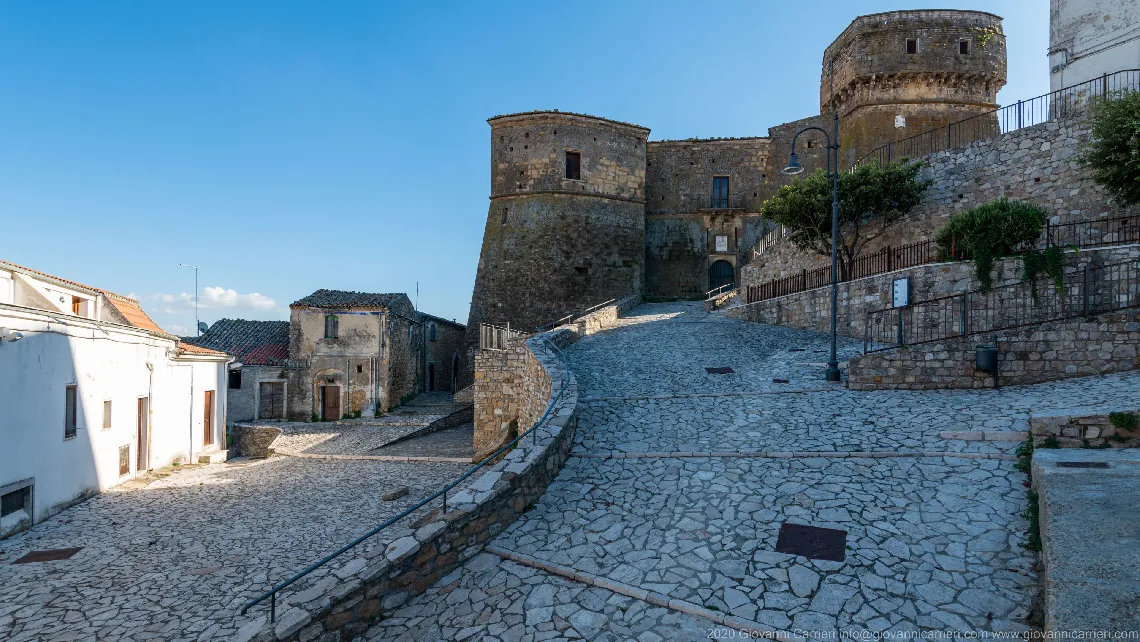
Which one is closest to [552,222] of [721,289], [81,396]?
[721,289]

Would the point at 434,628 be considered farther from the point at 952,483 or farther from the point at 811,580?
the point at 952,483

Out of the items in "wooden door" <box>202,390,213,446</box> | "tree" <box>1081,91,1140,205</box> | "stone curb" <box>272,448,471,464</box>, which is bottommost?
"stone curb" <box>272,448,471,464</box>

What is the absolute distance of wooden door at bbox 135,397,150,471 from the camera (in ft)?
49.1

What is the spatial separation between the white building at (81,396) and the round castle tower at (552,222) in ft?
50.4

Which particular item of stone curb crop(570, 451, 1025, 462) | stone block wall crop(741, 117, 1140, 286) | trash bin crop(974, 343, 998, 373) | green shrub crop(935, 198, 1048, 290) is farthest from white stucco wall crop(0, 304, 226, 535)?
stone block wall crop(741, 117, 1140, 286)

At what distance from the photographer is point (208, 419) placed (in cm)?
1900

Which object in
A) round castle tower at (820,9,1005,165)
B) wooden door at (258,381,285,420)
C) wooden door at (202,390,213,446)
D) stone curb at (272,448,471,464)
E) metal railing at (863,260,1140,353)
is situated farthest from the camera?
round castle tower at (820,9,1005,165)

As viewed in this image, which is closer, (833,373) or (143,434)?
(833,373)

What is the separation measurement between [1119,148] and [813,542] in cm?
1472

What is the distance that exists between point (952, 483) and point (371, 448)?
17232 millimetres

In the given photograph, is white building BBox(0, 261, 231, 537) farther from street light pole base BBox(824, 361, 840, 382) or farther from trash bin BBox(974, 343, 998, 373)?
trash bin BBox(974, 343, 998, 373)

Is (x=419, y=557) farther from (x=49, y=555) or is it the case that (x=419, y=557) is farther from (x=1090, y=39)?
(x=1090, y=39)

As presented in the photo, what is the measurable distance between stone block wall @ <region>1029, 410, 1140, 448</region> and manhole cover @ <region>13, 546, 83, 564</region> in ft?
46.4

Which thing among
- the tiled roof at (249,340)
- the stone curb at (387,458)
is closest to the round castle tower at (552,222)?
the tiled roof at (249,340)
